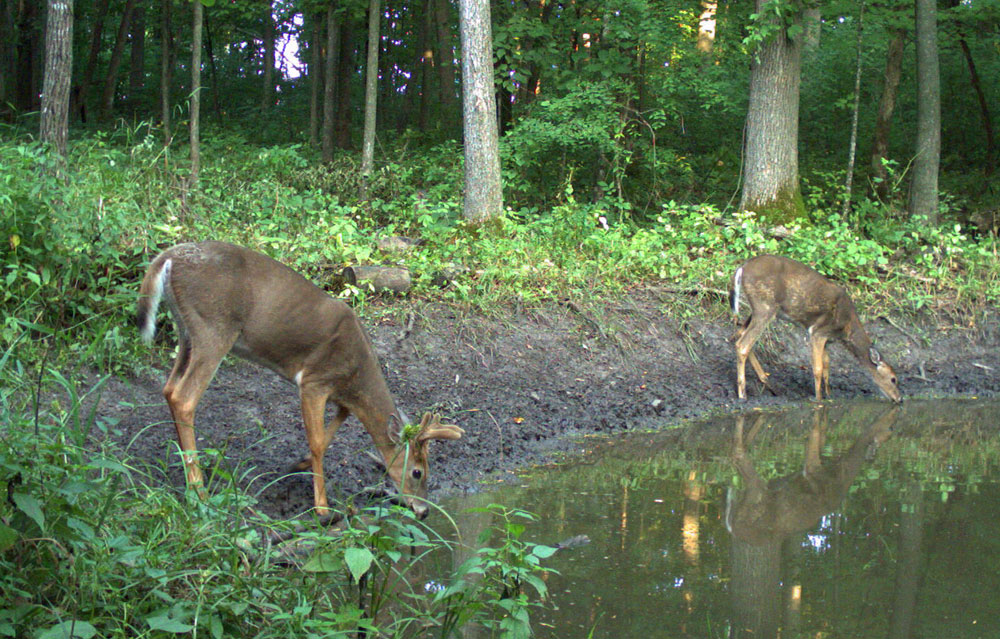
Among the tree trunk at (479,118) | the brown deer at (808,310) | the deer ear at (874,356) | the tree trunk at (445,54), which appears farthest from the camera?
the tree trunk at (445,54)

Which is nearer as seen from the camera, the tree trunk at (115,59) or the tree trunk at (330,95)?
the tree trunk at (330,95)

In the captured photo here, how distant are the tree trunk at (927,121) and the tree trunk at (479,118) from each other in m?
Answer: 6.30

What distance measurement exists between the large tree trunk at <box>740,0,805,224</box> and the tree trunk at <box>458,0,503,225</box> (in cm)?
366

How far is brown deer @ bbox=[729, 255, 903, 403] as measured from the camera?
410 inches

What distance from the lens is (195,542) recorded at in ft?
12.9

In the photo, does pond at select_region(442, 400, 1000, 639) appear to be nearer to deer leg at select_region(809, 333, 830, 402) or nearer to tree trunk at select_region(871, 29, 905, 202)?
deer leg at select_region(809, 333, 830, 402)

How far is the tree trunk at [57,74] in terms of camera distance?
8.98 meters

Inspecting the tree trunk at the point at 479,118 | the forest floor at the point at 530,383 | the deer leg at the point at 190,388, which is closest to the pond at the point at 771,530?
the forest floor at the point at 530,383

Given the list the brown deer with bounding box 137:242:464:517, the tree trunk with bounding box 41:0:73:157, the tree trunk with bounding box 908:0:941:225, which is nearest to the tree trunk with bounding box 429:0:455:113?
the tree trunk with bounding box 908:0:941:225

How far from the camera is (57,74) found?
355 inches

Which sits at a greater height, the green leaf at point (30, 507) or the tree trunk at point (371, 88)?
the tree trunk at point (371, 88)

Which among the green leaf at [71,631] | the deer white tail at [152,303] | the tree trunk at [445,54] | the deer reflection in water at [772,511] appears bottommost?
the deer reflection in water at [772,511]

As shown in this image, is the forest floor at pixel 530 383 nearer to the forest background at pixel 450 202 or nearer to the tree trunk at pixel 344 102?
the forest background at pixel 450 202

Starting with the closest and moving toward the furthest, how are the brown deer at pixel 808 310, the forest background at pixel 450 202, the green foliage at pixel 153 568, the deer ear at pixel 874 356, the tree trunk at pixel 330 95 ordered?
the green foliage at pixel 153 568, the forest background at pixel 450 202, the brown deer at pixel 808 310, the deer ear at pixel 874 356, the tree trunk at pixel 330 95
